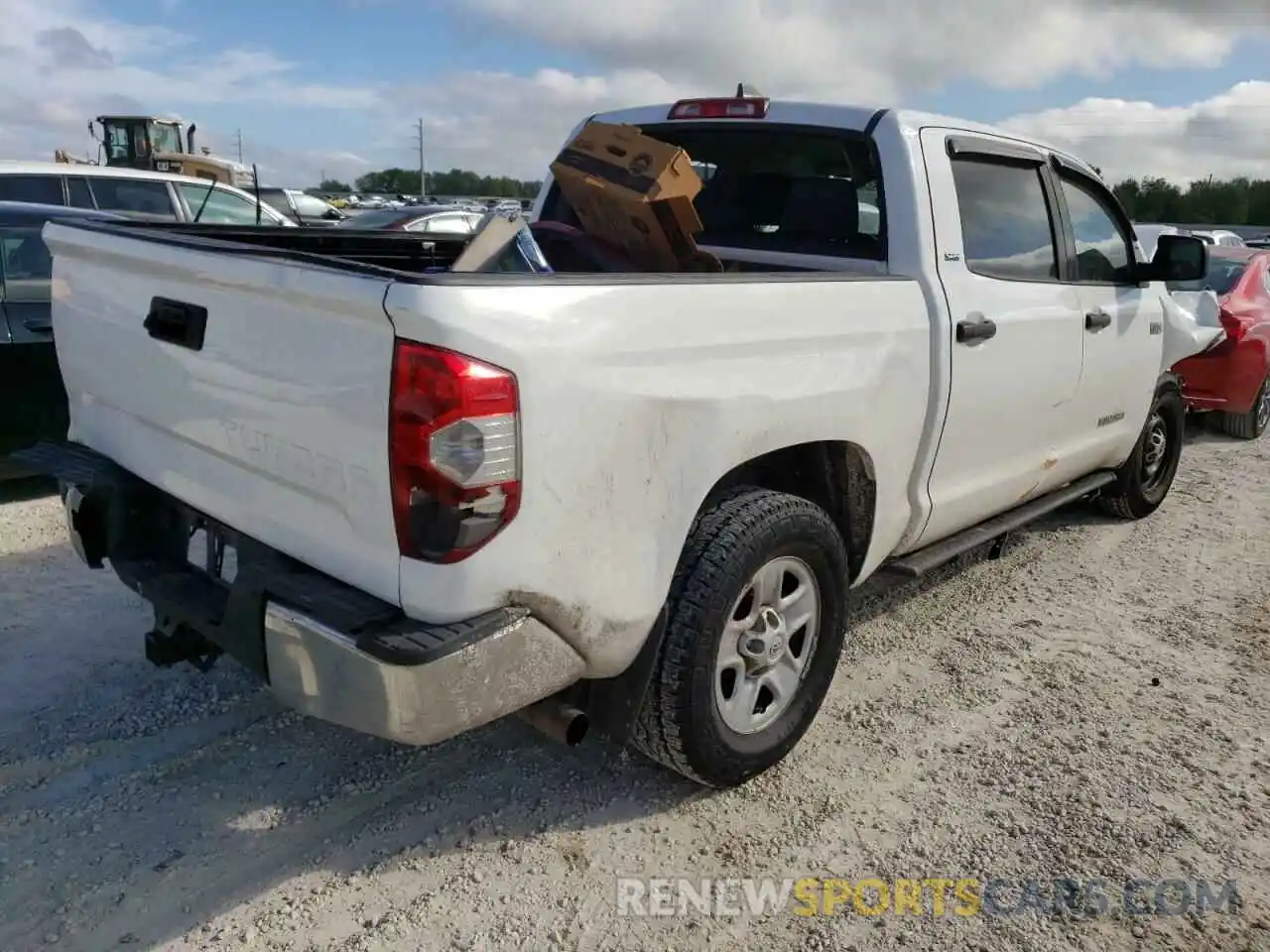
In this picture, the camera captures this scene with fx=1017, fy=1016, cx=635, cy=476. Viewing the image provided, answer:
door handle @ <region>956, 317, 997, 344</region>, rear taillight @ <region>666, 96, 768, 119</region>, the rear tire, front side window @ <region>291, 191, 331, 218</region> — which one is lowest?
the rear tire

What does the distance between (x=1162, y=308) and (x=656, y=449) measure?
3.93 metres

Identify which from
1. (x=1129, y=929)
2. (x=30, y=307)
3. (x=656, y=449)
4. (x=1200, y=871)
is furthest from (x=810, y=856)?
(x=30, y=307)

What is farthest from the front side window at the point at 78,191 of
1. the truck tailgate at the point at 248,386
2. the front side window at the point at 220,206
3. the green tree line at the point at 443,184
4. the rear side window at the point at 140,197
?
the green tree line at the point at 443,184

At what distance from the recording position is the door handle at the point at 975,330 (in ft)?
11.2

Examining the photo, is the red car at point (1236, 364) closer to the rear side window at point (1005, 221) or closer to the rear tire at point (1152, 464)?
the rear tire at point (1152, 464)

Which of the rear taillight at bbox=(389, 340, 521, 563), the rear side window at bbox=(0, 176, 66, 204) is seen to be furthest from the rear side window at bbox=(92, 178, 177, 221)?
the rear taillight at bbox=(389, 340, 521, 563)

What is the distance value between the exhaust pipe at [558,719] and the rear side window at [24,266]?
4438 millimetres

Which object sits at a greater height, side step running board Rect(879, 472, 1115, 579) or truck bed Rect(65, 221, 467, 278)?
truck bed Rect(65, 221, 467, 278)

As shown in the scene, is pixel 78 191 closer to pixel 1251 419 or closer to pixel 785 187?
pixel 785 187

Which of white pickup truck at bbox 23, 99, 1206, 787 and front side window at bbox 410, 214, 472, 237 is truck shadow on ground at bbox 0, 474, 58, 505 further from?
front side window at bbox 410, 214, 472, 237

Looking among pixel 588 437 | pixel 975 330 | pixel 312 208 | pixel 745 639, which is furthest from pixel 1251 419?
pixel 312 208

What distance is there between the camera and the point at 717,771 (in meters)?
2.88

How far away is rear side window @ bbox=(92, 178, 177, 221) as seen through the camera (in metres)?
9.59

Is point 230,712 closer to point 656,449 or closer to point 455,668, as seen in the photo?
point 455,668
